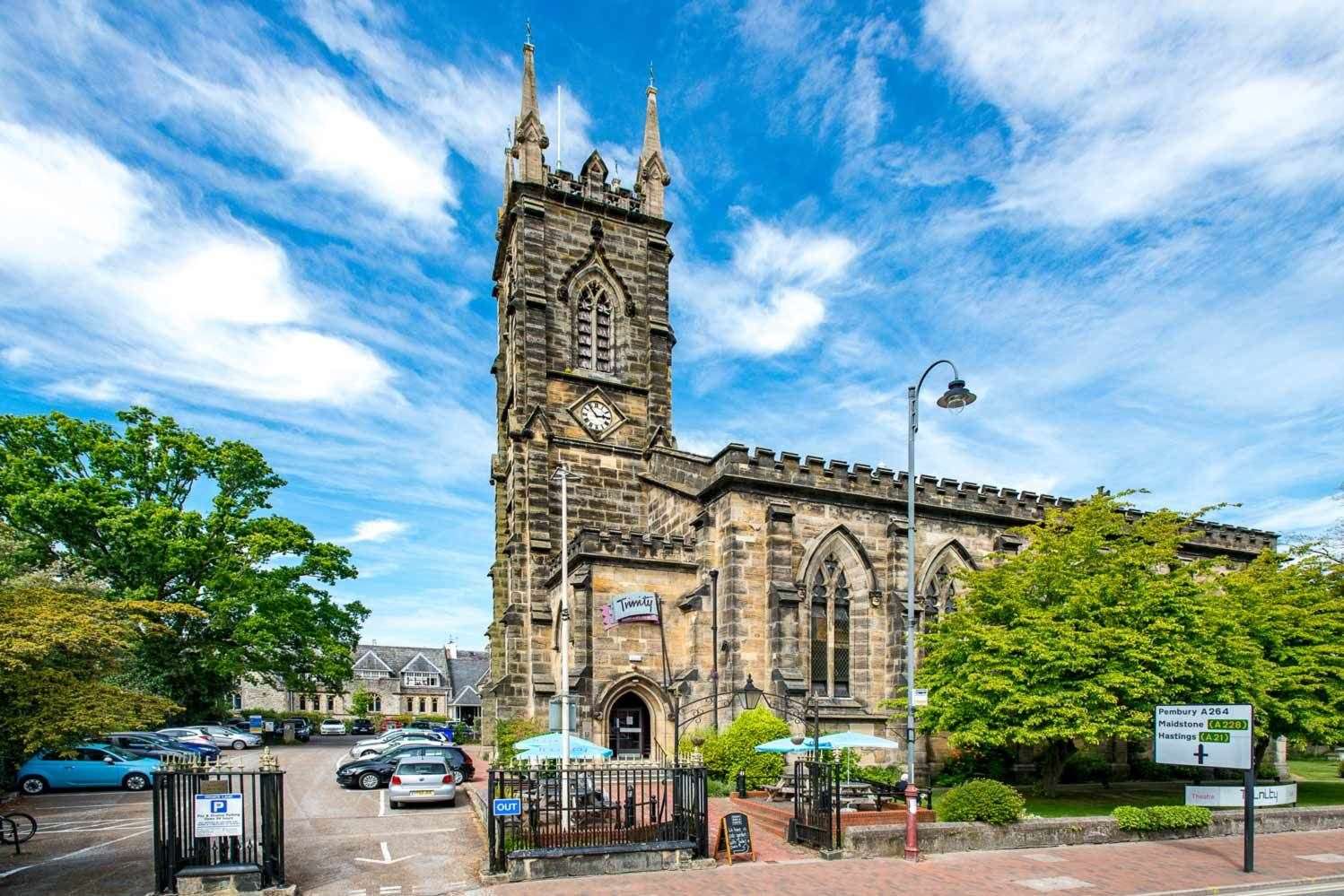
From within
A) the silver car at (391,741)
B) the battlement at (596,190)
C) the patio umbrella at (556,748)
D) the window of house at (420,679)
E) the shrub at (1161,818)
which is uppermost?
the battlement at (596,190)

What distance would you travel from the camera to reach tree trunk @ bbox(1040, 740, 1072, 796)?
77.0ft

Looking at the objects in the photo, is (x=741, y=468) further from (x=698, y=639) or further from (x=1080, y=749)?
(x=1080, y=749)

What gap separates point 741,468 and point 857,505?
4680mm

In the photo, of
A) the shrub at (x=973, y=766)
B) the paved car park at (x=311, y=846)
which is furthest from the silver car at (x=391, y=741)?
the shrub at (x=973, y=766)

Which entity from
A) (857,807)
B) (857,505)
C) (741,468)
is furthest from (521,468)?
(857,807)

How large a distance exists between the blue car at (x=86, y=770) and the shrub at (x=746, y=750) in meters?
16.9

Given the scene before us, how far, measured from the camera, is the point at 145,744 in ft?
94.8

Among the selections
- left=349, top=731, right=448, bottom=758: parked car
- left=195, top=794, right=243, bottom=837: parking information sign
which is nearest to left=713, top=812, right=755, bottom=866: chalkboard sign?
left=195, top=794, right=243, bottom=837: parking information sign

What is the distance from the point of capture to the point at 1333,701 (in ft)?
78.1

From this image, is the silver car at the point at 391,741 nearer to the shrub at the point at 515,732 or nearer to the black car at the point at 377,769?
the black car at the point at 377,769

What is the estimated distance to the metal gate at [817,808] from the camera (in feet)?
50.9

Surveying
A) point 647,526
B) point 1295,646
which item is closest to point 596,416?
point 647,526

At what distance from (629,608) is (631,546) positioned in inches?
79.6

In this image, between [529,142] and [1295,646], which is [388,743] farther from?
[1295,646]
